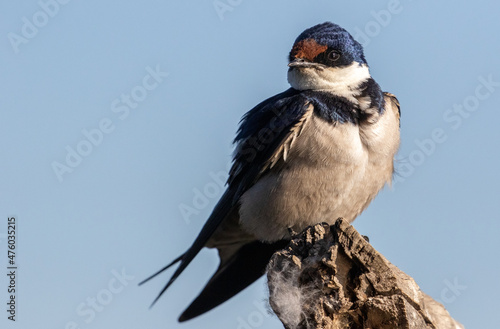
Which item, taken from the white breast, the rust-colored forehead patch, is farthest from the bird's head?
the white breast

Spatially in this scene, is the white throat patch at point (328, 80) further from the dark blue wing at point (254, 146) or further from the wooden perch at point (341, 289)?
the wooden perch at point (341, 289)

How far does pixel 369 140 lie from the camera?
4.75m

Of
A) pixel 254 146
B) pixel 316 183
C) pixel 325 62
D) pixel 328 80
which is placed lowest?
pixel 316 183

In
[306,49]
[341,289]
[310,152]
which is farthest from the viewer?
[306,49]

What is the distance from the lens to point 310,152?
467 centimetres

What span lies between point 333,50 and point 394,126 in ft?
2.08

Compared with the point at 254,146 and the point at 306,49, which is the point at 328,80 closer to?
the point at 306,49

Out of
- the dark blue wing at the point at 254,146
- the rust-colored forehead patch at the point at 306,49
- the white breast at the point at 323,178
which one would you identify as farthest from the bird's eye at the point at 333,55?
the white breast at the point at 323,178

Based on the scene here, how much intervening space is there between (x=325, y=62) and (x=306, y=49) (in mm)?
191

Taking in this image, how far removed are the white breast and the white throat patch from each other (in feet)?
0.89

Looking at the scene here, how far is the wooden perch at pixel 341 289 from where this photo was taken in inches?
126

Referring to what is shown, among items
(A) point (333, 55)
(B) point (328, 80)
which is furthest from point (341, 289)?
(A) point (333, 55)

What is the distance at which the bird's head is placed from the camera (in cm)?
483

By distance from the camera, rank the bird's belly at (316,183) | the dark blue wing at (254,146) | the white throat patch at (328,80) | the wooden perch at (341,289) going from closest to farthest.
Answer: the wooden perch at (341,289), the bird's belly at (316,183), the dark blue wing at (254,146), the white throat patch at (328,80)
